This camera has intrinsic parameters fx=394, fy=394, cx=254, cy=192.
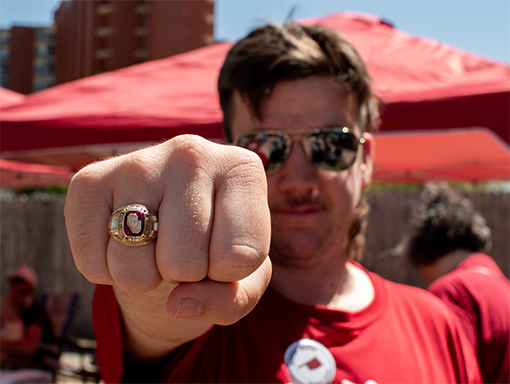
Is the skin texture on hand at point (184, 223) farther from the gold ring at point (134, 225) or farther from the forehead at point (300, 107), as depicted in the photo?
the forehead at point (300, 107)

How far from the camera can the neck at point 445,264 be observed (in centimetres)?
253

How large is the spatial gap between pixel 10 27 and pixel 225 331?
5.58 meters

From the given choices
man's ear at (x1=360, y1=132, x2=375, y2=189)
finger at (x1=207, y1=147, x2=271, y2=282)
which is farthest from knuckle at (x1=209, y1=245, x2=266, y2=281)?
man's ear at (x1=360, y1=132, x2=375, y2=189)

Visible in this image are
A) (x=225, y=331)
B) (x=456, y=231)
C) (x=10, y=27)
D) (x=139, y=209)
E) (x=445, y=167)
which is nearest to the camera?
(x=139, y=209)

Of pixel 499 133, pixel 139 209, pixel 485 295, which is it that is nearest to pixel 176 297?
pixel 139 209

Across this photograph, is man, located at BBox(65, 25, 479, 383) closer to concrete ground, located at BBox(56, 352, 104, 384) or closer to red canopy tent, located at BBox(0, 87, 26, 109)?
red canopy tent, located at BBox(0, 87, 26, 109)

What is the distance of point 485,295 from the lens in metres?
1.80

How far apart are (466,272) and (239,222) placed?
1980 millimetres

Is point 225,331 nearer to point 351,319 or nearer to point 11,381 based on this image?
point 351,319

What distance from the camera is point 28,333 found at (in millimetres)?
3691

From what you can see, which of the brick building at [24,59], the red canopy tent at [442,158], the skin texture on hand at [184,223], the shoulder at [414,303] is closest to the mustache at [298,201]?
the shoulder at [414,303]

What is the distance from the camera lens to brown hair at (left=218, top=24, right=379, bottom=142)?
1.25m

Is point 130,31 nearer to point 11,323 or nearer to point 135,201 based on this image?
point 11,323

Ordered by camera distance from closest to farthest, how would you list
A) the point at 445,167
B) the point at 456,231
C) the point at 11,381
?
the point at 456,231 < the point at 11,381 < the point at 445,167
